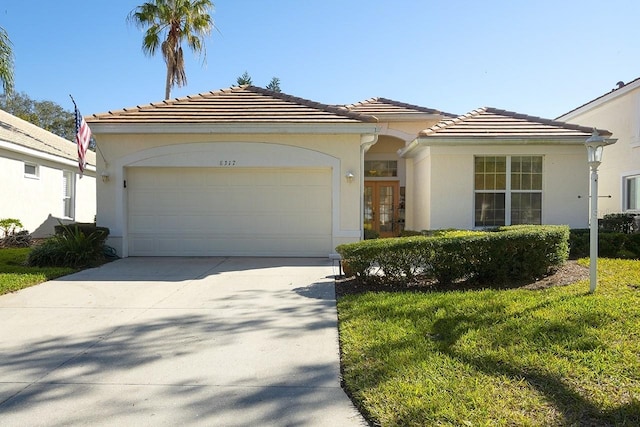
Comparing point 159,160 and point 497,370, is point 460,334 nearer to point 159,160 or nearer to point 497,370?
point 497,370

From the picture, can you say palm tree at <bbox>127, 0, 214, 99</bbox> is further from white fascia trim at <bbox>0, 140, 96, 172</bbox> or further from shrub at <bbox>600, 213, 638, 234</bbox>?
shrub at <bbox>600, 213, 638, 234</bbox>

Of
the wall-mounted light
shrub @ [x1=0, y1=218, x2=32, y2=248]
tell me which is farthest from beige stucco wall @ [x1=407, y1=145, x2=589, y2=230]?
shrub @ [x1=0, y1=218, x2=32, y2=248]

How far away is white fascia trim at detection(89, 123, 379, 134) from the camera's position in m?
10.8

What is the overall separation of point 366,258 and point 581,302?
120 inches

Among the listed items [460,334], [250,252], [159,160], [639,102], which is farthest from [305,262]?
[639,102]

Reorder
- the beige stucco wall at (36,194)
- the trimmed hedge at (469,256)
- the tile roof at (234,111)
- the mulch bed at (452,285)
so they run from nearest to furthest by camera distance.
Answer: the mulch bed at (452,285) < the trimmed hedge at (469,256) < the tile roof at (234,111) < the beige stucco wall at (36,194)

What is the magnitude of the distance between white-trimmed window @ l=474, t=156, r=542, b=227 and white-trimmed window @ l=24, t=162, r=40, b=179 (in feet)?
46.9

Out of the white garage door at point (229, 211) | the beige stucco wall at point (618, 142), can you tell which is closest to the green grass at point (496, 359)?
the white garage door at point (229, 211)

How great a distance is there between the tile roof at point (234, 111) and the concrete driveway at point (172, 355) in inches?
182

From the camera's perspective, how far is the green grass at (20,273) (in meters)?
7.58

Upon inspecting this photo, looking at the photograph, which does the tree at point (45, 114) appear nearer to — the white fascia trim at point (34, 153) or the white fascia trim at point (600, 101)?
the white fascia trim at point (34, 153)

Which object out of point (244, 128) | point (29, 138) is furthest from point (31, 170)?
point (244, 128)

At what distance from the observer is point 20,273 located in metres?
8.54

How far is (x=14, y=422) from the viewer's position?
3.17m
